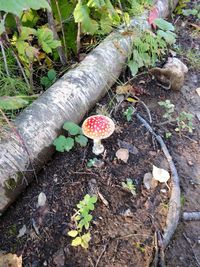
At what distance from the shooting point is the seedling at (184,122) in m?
2.52

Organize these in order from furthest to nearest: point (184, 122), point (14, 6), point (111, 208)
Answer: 1. point (184, 122)
2. point (111, 208)
3. point (14, 6)

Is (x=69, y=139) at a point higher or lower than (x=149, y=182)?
higher

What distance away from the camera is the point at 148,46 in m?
2.87

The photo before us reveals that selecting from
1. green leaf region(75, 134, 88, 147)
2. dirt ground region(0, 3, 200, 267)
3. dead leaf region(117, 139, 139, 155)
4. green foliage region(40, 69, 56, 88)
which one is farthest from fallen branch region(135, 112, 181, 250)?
green foliage region(40, 69, 56, 88)

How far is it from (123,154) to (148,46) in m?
1.17

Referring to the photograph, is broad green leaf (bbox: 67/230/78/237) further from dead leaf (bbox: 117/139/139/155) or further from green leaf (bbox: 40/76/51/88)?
green leaf (bbox: 40/76/51/88)

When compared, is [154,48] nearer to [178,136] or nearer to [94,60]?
[94,60]

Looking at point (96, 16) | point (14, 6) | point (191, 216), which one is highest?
point (14, 6)

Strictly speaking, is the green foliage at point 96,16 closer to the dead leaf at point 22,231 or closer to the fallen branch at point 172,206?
the fallen branch at point 172,206

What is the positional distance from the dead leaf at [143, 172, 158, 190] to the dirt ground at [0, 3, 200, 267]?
0.09 feet

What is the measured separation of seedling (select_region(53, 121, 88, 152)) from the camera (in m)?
2.08

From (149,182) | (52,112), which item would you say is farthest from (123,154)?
(52,112)

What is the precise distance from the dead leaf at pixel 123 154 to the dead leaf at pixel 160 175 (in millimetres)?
208

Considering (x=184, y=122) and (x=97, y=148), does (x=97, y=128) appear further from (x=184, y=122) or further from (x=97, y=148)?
(x=184, y=122)
